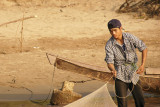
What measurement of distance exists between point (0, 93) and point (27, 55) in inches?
106

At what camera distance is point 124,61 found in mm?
4570

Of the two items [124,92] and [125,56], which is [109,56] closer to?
[125,56]

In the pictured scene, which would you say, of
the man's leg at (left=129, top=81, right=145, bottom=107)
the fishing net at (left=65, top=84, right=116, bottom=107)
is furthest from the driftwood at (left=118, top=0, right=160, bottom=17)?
the man's leg at (left=129, top=81, right=145, bottom=107)

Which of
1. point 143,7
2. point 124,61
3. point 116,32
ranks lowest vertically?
point 124,61

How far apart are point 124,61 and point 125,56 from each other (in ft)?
0.20

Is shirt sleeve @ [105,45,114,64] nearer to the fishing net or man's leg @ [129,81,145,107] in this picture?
man's leg @ [129,81,145,107]

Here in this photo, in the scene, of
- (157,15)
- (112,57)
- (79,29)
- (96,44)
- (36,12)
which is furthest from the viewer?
(36,12)

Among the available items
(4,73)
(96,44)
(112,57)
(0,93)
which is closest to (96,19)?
(96,44)

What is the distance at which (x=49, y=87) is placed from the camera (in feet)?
26.9

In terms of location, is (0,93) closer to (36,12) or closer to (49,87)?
(49,87)

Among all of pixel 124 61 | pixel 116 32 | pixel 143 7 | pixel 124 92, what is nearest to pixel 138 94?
pixel 124 92

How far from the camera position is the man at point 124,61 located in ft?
14.7

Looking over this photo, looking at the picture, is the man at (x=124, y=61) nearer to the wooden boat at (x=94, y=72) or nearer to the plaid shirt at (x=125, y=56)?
the plaid shirt at (x=125, y=56)

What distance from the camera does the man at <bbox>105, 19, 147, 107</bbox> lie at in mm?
4492
